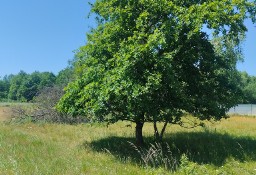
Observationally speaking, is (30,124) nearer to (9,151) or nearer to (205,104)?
(9,151)

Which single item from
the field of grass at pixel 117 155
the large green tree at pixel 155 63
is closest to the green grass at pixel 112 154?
the field of grass at pixel 117 155

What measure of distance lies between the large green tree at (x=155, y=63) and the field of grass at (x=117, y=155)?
1445mm

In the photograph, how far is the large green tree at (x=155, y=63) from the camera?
11.0 meters

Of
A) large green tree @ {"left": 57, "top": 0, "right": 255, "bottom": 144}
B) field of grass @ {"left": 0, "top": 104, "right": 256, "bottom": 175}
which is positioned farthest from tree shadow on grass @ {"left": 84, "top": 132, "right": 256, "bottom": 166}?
large green tree @ {"left": 57, "top": 0, "right": 255, "bottom": 144}

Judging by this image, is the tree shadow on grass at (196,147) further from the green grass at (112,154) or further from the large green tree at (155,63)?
the large green tree at (155,63)

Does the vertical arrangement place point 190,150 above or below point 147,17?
below

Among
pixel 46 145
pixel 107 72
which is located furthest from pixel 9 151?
pixel 107 72

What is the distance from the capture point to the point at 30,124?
21969mm

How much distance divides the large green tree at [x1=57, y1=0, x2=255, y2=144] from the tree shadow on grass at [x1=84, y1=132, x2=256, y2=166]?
1.26m

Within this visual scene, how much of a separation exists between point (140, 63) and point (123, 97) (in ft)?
4.31

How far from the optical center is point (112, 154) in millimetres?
12500

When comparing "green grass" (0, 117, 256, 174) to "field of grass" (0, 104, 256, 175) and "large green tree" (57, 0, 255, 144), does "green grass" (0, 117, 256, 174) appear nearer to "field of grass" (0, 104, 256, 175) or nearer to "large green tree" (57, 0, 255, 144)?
"field of grass" (0, 104, 256, 175)

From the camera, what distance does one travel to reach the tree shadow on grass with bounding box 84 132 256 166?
38.7 ft

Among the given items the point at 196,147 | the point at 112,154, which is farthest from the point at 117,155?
the point at 196,147
